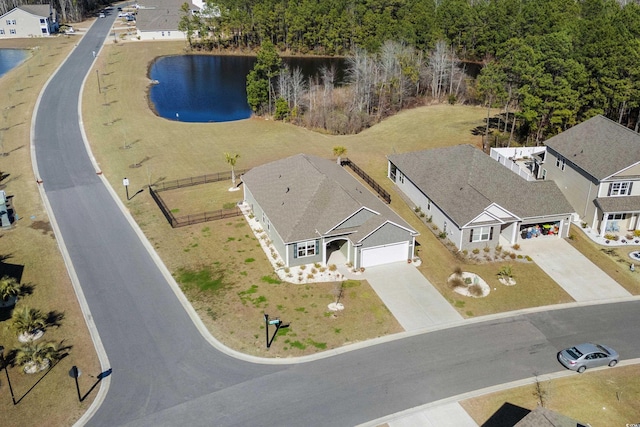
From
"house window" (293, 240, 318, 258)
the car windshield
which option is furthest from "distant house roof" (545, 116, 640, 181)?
"house window" (293, 240, 318, 258)

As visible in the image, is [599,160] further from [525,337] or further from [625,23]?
[625,23]

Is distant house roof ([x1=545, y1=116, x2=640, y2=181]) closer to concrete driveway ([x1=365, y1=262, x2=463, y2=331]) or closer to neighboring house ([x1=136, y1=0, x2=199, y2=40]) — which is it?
concrete driveway ([x1=365, y1=262, x2=463, y2=331])

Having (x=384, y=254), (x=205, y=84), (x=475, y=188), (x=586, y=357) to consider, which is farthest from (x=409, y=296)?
(x=205, y=84)

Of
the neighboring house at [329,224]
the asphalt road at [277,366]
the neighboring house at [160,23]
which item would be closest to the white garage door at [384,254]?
the neighboring house at [329,224]

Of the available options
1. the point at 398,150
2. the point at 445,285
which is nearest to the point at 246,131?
the point at 398,150

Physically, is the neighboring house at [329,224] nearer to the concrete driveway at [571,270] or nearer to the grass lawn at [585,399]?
the concrete driveway at [571,270]
